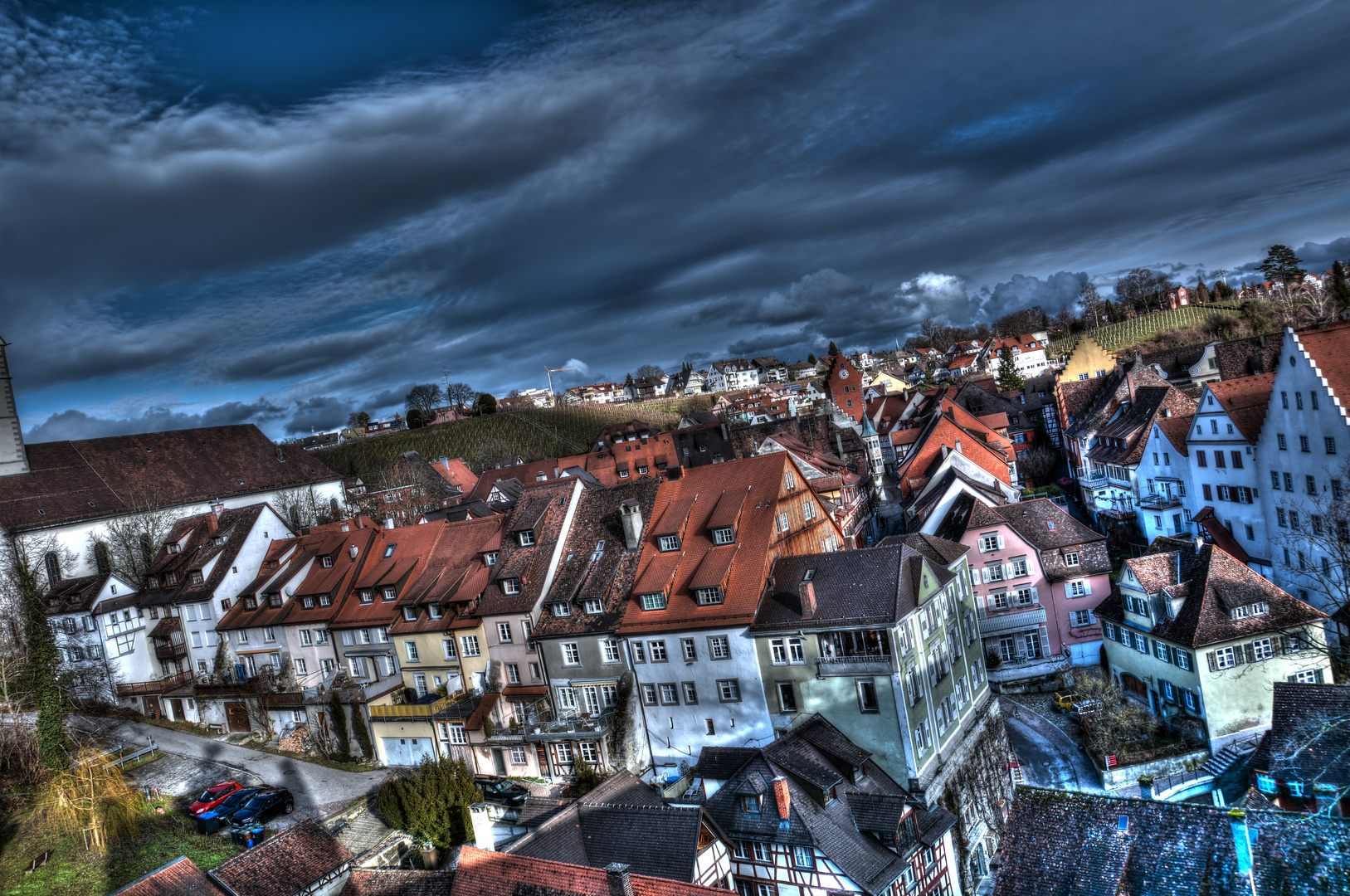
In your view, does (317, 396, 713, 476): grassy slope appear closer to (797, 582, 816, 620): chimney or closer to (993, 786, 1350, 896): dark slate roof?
(797, 582, 816, 620): chimney

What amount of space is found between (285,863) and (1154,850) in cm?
2660

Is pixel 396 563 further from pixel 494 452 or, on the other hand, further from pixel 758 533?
pixel 494 452

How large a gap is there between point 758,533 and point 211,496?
214ft

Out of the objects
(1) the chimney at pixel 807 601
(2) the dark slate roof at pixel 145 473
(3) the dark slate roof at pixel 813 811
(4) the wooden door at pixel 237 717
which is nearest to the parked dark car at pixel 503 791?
(3) the dark slate roof at pixel 813 811

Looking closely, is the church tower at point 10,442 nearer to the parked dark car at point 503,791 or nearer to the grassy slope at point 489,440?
the grassy slope at point 489,440

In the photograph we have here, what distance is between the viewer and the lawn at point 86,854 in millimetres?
31234

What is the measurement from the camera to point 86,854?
3378 centimetres

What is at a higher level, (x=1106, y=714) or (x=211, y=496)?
(x=211, y=496)

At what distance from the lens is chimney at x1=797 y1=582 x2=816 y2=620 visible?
35562 mm

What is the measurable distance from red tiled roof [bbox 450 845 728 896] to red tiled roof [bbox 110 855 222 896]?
25.9 feet

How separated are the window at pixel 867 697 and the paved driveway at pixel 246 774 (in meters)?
25.1

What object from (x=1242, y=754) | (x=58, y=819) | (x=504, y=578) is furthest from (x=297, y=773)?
(x=1242, y=754)

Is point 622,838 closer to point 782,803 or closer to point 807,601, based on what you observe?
point 782,803

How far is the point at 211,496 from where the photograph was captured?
80812 millimetres
